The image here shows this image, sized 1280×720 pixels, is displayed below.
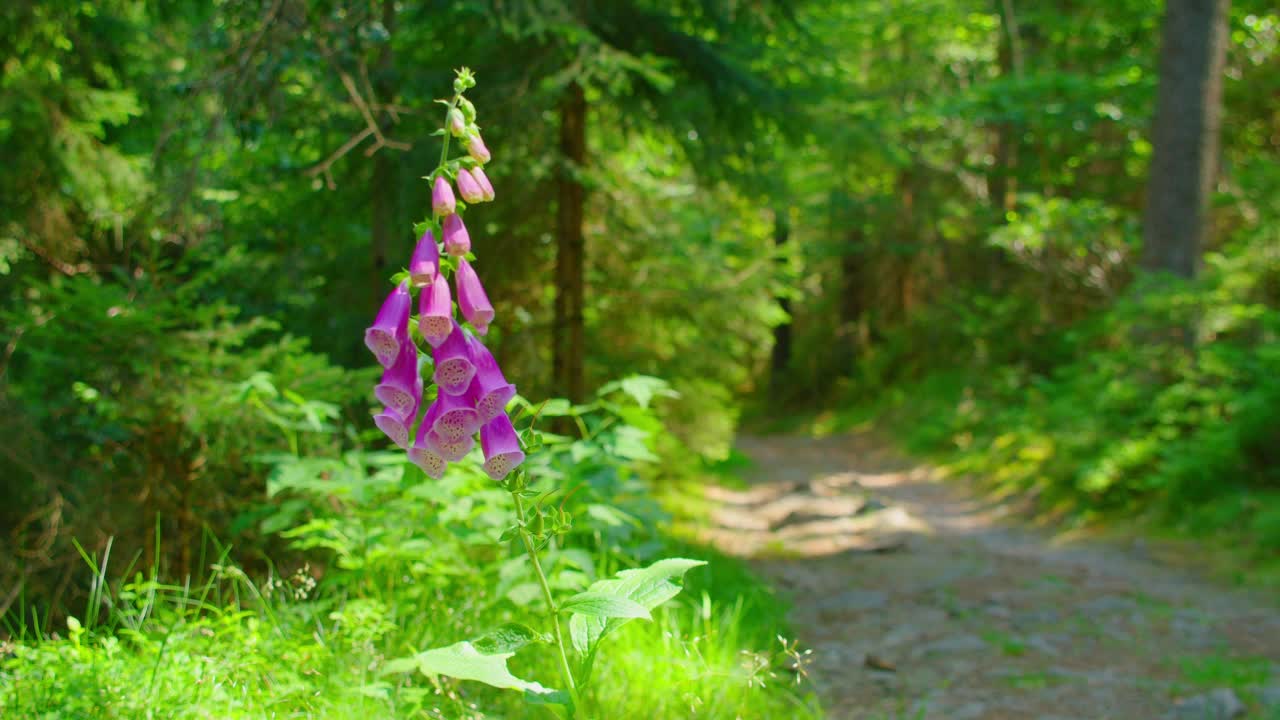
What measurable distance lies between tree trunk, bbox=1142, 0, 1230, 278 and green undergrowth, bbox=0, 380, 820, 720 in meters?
7.39

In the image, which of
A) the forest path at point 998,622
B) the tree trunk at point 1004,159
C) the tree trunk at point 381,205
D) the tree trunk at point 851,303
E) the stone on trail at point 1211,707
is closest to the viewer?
the stone on trail at point 1211,707

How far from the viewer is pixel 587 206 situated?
7672 mm

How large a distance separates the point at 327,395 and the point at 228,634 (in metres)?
1.16

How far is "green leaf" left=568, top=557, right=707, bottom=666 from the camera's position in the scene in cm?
211

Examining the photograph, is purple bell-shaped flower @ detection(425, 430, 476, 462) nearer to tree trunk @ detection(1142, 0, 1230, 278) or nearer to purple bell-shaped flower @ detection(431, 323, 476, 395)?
purple bell-shaped flower @ detection(431, 323, 476, 395)

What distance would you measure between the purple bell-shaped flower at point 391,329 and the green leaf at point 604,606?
0.66m

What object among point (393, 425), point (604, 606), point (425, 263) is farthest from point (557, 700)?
point (425, 263)

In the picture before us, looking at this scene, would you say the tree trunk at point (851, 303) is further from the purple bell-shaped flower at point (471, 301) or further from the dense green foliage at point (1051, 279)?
the purple bell-shaped flower at point (471, 301)

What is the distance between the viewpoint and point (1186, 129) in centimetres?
965

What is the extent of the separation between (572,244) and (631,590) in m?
4.65

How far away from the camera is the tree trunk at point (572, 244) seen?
6.58 meters

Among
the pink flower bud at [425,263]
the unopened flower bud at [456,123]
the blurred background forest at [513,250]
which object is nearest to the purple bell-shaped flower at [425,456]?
the pink flower bud at [425,263]

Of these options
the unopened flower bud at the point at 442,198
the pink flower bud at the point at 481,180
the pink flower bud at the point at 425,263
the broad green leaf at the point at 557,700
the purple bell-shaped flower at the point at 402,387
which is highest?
the pink flower bud at the point at 481,180

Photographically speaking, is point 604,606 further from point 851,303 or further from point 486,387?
point 851,303
